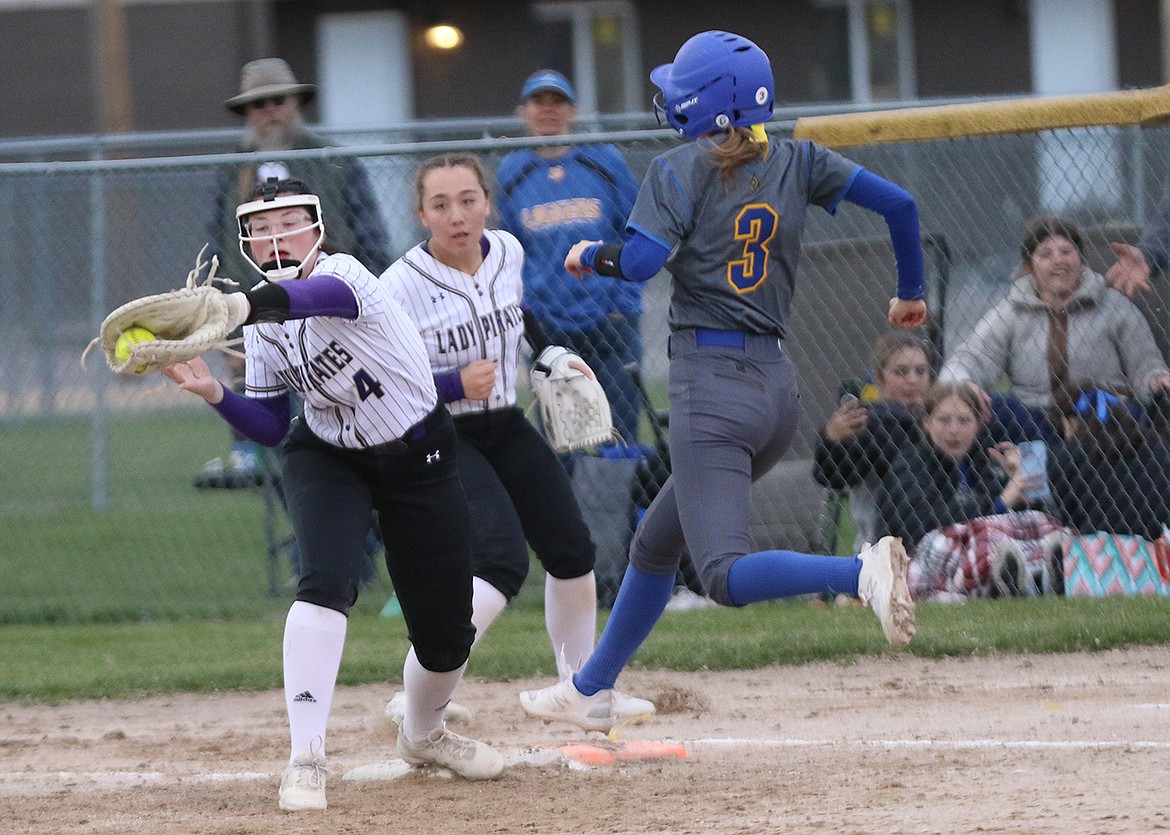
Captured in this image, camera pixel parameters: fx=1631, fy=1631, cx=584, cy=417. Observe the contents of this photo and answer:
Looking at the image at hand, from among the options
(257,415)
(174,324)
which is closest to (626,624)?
(257,415)

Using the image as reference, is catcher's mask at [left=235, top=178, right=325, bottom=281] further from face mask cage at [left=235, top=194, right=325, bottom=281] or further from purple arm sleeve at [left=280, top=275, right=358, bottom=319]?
purple arm sleeve at [left=280, top=275, right=358, bottom=319]

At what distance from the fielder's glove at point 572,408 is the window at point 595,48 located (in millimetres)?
14821

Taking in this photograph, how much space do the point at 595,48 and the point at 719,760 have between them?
16.3m

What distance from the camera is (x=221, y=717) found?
5906 millimetres

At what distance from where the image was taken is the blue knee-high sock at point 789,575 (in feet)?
13.5

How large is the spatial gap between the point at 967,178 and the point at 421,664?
3.69 meters

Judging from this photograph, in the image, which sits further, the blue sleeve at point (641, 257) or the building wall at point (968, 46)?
the building wall at point (968, 46)

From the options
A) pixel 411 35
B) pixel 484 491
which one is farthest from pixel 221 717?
pixel 411 35

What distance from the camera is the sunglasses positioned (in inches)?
311

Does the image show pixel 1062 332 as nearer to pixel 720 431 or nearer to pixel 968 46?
pixel 720 431

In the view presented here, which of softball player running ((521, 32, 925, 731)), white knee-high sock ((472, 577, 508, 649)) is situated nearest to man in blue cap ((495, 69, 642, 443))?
white knee-high sock ((472, 577, 508, 649))

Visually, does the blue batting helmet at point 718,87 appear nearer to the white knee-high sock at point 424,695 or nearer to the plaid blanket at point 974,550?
the white knee-high sock at point 424,695

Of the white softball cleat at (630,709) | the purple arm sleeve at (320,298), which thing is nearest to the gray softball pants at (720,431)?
the white softball cleat at (630,709)

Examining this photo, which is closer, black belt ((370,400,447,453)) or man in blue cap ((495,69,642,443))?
black belt ((370,400,447,453))
